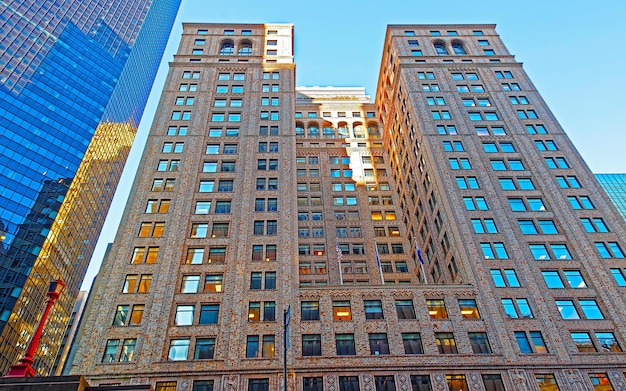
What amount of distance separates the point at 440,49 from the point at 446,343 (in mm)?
59660

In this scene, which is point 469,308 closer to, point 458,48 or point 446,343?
point 446,343

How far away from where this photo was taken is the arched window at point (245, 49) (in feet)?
273

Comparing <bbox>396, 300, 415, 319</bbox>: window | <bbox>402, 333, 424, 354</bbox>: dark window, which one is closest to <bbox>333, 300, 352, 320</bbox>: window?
<bbox>396, 300, 415, 319</bbox>: window

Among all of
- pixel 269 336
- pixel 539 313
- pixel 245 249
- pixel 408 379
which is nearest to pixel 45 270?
pixel 245 249

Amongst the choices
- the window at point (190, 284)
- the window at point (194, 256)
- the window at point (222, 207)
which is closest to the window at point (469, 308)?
the window at point (190, 284)

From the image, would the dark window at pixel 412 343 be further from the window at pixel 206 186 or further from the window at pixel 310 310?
the window at pixel 206 186

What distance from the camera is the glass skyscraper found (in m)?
79.6

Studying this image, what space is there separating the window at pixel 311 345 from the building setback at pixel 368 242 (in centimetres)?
14

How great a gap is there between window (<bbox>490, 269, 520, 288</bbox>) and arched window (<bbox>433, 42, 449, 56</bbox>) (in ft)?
156

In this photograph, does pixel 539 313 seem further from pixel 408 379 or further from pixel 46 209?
pixel 46 209

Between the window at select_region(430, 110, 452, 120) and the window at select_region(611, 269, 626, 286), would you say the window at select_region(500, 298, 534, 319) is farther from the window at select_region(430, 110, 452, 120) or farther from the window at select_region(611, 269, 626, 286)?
the window at select_region(430, 110, 452, 120)

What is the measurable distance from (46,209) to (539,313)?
85.8 m

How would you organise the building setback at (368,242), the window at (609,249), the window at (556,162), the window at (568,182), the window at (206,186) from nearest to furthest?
the building setback at (368,242), the window at (609,249), the window at (206,186), the window at (568,182), the window at (556,162)

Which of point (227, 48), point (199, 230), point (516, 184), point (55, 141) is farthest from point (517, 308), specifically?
point (55, 141)
